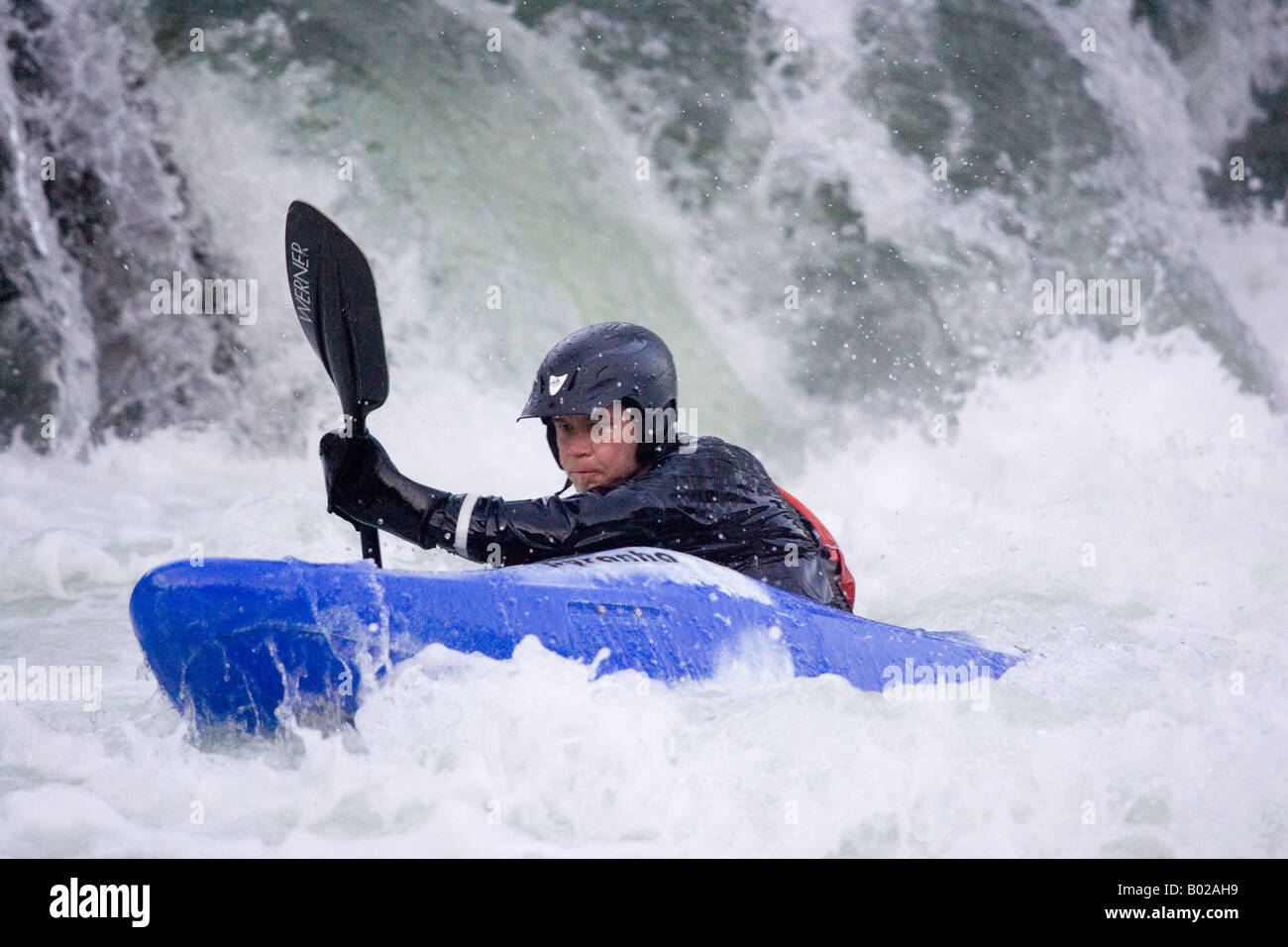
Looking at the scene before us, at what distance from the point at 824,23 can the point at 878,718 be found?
6.82 metres

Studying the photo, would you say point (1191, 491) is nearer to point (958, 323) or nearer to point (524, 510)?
point (958, 323)

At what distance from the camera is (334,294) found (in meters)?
3.89

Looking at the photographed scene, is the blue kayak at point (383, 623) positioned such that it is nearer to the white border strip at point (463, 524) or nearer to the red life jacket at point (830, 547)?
the white border strip at point (463, 524)

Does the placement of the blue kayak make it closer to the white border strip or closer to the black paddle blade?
the white border strip

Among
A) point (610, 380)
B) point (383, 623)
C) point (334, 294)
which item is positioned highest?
point (334, 294)

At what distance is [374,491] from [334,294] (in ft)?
2.12

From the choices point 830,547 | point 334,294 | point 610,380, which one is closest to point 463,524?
point 610,380

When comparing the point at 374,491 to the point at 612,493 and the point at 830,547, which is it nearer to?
the point at 612,493

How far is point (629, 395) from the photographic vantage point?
3.72 m

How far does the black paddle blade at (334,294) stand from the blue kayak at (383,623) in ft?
2.62

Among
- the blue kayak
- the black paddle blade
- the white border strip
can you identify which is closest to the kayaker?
the white border strip

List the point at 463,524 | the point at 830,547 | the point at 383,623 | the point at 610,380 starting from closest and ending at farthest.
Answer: the point at 383,623, the point at 463,524, the point at 610,380, the point at 830,547

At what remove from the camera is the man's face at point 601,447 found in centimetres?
374
